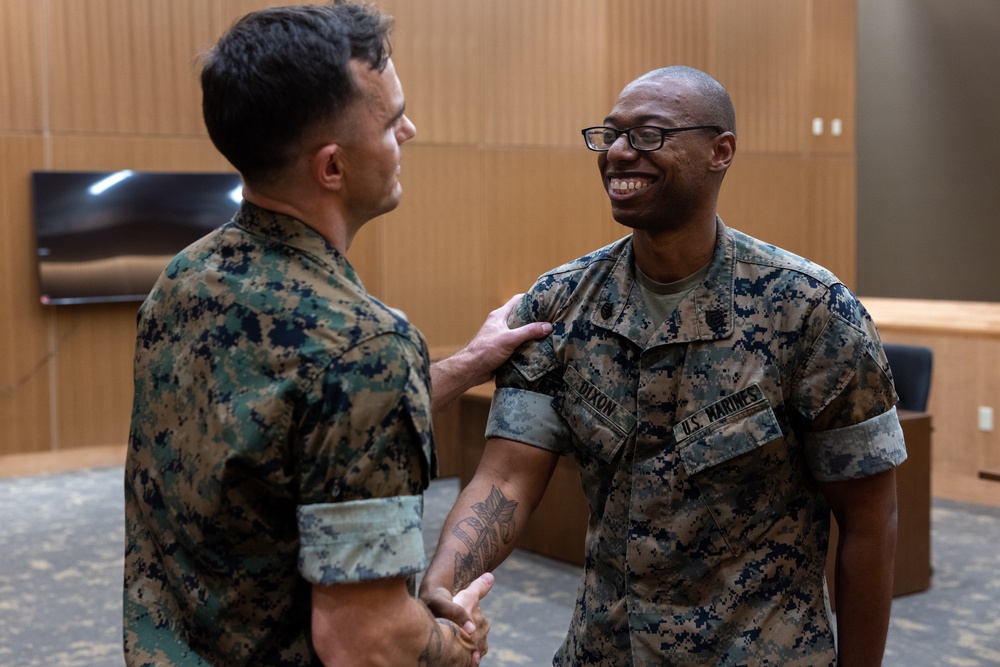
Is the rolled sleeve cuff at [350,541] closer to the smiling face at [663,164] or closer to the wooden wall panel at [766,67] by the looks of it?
the smiling face at [663,164]

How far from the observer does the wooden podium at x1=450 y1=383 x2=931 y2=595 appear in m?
5.16

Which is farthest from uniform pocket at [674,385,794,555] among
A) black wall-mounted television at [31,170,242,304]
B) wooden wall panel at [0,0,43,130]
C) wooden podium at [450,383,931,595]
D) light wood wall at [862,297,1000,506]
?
wooden wall panel at [0,0,43,130]

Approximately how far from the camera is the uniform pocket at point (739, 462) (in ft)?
5.72

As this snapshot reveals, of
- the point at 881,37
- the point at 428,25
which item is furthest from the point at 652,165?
the point at 881,37

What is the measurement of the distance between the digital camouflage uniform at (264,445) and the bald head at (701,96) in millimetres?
791

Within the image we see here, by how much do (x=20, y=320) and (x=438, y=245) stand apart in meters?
3.39

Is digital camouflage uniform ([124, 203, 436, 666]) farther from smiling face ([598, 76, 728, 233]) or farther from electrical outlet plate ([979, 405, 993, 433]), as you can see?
electrical outlet plate ([979, 405, 993, 433])

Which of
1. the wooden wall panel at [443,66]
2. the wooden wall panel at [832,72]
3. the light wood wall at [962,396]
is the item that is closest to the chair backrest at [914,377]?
the light wood wall at [962,396]

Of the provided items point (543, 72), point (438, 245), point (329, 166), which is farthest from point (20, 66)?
point (329, 166)

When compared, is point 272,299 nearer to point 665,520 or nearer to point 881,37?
point 665,520

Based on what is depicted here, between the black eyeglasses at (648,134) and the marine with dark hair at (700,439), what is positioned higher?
the black eyeglasses at (648,134)

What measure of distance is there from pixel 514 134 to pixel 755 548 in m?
8.82

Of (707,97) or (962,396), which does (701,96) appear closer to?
(707,97)

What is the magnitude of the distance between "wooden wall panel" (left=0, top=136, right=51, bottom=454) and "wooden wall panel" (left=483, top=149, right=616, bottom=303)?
374 centimetres
